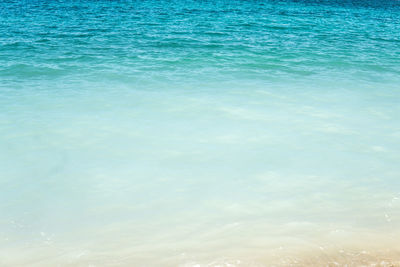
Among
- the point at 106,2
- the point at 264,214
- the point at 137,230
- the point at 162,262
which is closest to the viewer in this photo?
the point at 162,262

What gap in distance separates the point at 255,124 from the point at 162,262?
610cm

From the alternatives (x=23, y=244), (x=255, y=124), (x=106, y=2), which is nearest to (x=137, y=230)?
(x=23, y=244)

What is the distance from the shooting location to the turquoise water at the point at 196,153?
Result: 5.96 m

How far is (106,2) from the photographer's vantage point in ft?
112

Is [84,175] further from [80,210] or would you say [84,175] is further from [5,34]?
[5,34]

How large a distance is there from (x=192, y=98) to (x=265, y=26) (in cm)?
1546

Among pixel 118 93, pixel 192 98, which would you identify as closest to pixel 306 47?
pixel 192 98

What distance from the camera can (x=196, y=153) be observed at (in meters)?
9.07

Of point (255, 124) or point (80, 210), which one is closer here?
point (80, 210)

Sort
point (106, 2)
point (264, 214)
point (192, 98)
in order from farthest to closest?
point (106, 2)
point (192, 98)
point (264, 214)

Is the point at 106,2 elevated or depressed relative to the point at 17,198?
elevated

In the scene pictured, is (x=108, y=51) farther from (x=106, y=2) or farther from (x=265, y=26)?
(x=106, y=2)

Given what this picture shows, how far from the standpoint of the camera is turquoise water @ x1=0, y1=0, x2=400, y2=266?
235 inches

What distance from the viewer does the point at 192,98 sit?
12.8 meters
